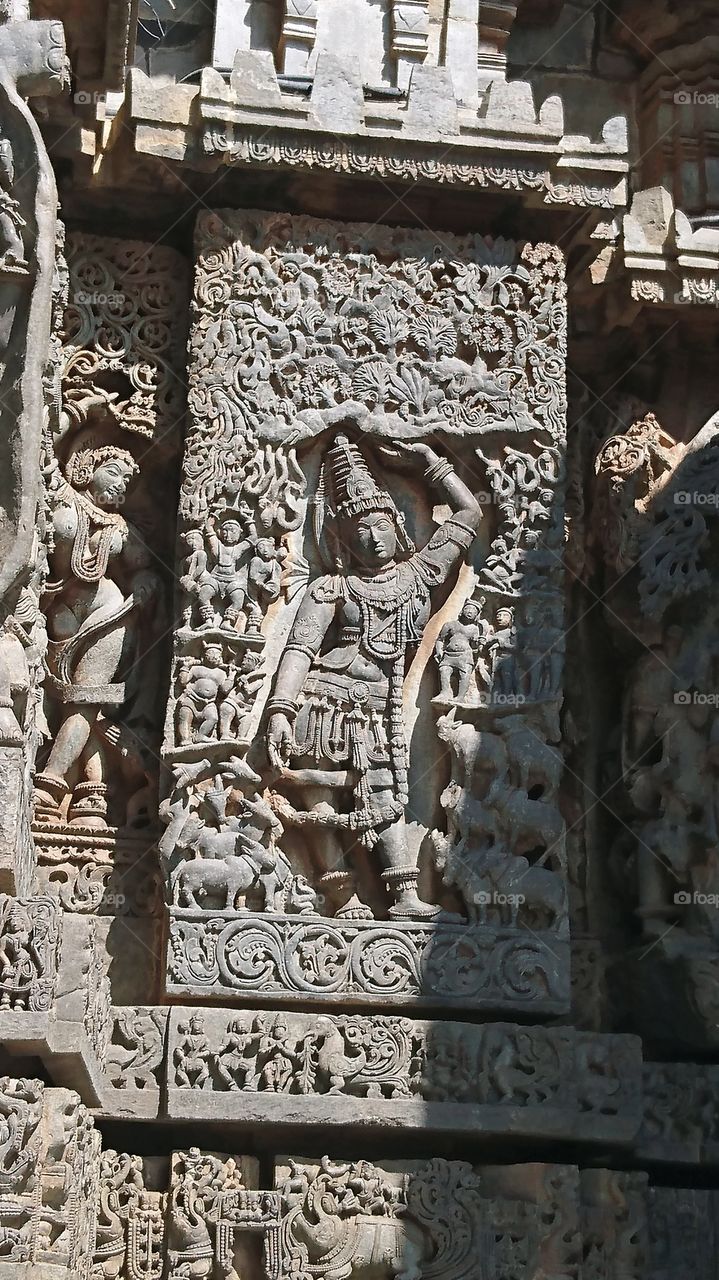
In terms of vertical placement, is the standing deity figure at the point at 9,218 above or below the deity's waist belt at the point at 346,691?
above

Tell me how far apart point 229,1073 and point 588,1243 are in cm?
148

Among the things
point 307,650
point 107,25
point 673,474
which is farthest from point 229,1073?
point 107,25

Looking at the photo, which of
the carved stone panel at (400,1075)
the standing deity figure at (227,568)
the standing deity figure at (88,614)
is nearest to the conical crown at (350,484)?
the standing deity figure at (227,568)

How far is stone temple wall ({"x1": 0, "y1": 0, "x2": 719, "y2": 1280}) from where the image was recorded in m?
7.07

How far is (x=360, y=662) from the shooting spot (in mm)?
7727

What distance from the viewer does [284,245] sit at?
8070mm

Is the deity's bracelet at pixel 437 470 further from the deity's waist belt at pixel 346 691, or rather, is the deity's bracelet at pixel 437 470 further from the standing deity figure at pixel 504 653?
the deity's waist belt at pixel 346 691

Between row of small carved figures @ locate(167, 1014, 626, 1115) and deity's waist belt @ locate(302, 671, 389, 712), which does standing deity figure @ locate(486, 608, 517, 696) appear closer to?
deity's waist belt @ locate(302, 671, 389, 712)

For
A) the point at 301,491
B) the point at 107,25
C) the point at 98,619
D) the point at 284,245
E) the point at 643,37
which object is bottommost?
the point at 98,619

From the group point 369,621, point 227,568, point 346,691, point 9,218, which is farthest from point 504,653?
point 9,218

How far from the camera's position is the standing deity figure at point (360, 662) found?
24.7ft

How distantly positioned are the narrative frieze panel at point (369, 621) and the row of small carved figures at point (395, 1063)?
0.16 m

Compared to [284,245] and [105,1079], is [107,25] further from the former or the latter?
[105,1079]

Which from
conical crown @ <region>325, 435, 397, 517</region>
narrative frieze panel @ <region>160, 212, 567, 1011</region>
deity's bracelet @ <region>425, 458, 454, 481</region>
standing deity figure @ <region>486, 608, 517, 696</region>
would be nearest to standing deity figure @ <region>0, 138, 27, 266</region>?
narrative frieze panel @ <region>160, 212, 567, 1011</region>
